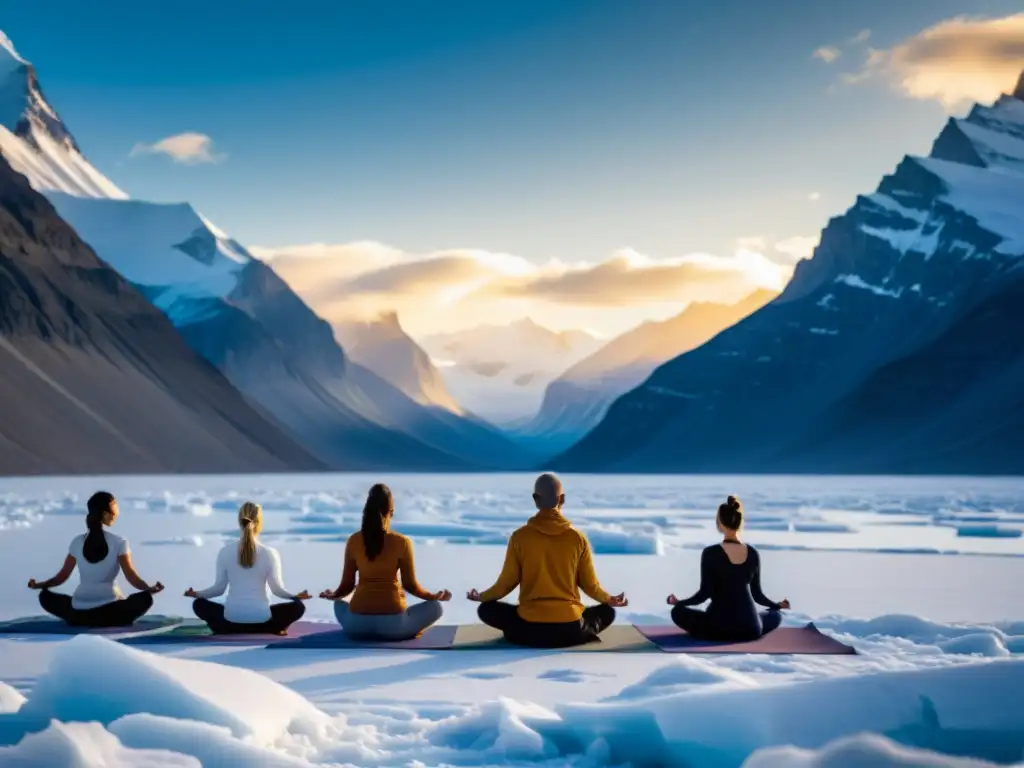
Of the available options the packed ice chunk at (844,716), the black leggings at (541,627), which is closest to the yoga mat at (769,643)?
the black leggings at (541,627)

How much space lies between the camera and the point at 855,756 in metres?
5.15

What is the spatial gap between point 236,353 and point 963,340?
108 metres

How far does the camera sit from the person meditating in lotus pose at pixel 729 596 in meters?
9.28

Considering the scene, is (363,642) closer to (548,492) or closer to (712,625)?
(548,492)

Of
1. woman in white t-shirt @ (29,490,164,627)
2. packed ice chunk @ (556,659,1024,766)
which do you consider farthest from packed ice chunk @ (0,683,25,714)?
packed ice chunk @ (556,659,1024,766)

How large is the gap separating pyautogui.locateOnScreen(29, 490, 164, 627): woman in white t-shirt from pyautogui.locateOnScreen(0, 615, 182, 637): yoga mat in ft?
0.31

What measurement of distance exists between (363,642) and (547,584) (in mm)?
1854

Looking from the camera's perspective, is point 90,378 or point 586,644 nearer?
point 586,644

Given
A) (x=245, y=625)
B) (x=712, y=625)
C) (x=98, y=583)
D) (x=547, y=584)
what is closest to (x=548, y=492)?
(x=547, y=584)

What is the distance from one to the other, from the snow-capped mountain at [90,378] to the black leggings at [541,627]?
281ft

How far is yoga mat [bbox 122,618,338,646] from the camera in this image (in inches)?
387

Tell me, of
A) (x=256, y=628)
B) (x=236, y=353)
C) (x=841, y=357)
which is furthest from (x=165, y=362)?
(x=256, y=628)

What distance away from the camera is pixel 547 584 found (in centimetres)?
914

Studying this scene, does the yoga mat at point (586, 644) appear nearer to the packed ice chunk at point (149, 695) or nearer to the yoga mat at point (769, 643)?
Answer: the yoga mat at point (769, 643)
